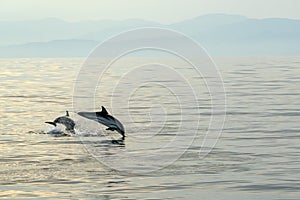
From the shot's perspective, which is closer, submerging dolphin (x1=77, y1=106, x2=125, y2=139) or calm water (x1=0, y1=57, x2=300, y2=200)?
calm water (x1=0, y1=57, x2=300, y2=200)

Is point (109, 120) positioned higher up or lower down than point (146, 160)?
higher up

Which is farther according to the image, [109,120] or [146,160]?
[109,120]

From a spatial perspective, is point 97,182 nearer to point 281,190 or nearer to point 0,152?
point 281,190

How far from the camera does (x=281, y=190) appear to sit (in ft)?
62.4

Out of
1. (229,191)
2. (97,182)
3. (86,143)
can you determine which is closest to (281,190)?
(229,191)

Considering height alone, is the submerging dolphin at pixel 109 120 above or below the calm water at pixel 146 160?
above

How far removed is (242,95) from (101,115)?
82.9 feet

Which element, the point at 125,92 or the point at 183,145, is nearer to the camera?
the point at 183,145

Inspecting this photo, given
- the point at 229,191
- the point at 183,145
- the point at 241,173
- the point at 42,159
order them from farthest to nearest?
the point at 183,145 < the point at 42,159 < the point at 241,173 < the point at 229,191

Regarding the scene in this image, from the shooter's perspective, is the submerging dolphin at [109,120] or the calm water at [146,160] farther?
the submerging dolphin at [109,120]

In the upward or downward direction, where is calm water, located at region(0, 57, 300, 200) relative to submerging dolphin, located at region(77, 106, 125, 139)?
downward

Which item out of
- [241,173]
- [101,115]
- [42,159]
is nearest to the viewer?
[241,173]

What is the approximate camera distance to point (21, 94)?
192ft

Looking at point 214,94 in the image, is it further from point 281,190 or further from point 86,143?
point 281,190
